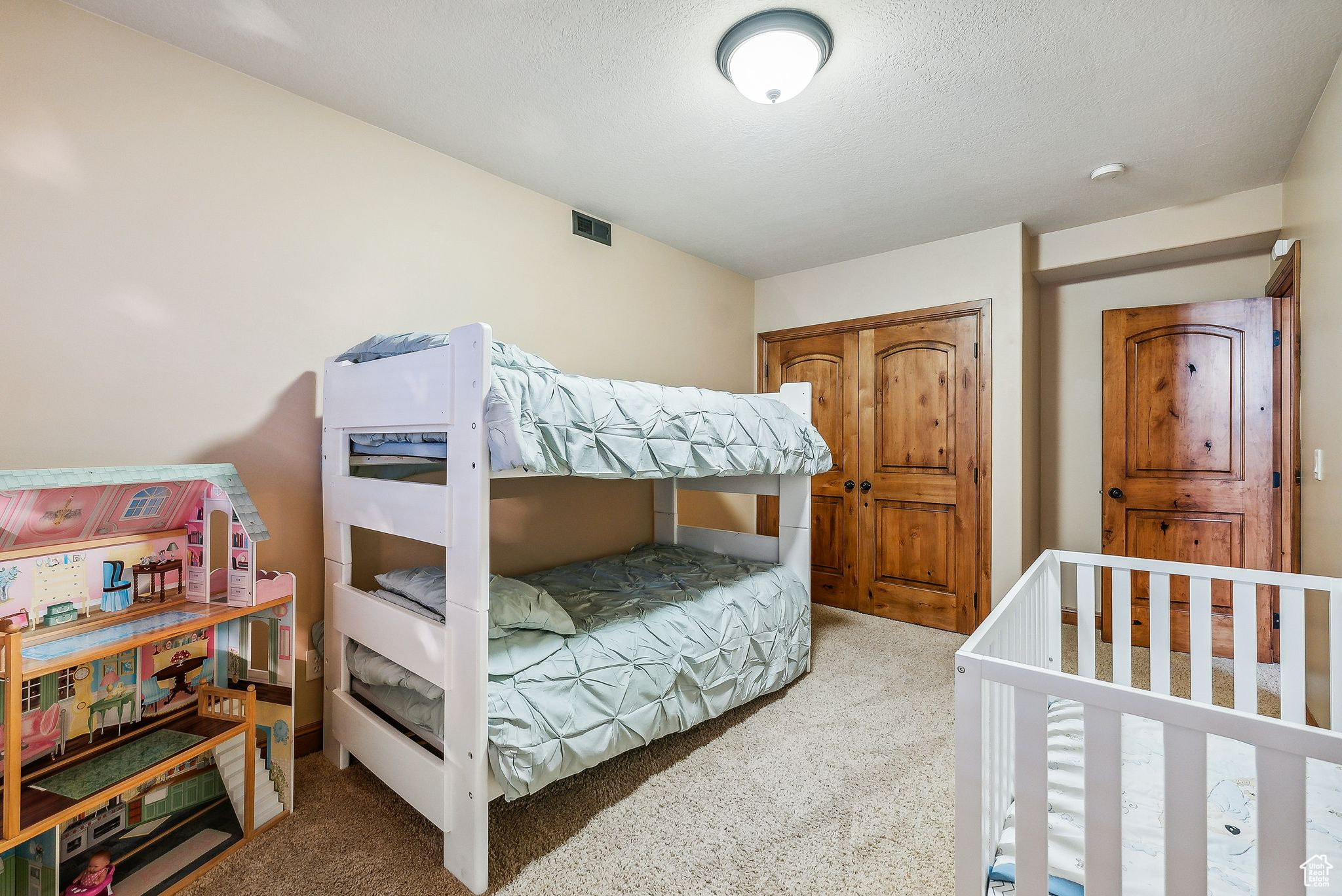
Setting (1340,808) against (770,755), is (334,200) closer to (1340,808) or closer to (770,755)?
(770,755)

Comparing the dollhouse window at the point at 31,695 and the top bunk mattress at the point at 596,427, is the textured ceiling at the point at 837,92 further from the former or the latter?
the dollhouse window at the point at 31,695

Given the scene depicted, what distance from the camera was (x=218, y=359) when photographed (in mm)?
1806

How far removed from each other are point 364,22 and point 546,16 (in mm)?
530

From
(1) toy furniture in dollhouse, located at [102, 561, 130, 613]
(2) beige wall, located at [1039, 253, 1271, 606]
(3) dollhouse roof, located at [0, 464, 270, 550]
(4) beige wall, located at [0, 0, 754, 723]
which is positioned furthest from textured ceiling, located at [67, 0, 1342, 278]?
(1) toy furniture in dollhouse, located at [102, 561, 130, 613]

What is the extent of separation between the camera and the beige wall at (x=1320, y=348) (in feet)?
6.10

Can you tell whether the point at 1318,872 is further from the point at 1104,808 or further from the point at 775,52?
the point at 775,52

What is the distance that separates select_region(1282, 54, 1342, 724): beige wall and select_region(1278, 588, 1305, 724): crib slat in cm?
68

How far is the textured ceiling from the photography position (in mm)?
1615

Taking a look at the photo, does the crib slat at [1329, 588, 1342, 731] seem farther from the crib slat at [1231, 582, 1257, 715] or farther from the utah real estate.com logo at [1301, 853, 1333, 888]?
the utah real estate.com logo at [1301, 853, 1333, 888]

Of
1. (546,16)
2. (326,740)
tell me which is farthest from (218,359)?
(546,16)

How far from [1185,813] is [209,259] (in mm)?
2620

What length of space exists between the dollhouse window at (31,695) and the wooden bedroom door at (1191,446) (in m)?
4.31

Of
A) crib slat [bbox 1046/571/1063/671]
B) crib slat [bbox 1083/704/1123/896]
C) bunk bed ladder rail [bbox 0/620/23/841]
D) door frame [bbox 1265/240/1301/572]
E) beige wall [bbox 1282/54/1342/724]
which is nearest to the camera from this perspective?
crib slat [bbox 1083/704/1123/896]

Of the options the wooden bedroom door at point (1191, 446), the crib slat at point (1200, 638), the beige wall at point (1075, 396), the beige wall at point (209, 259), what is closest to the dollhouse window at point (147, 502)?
the beige wall at point (209, 259)
